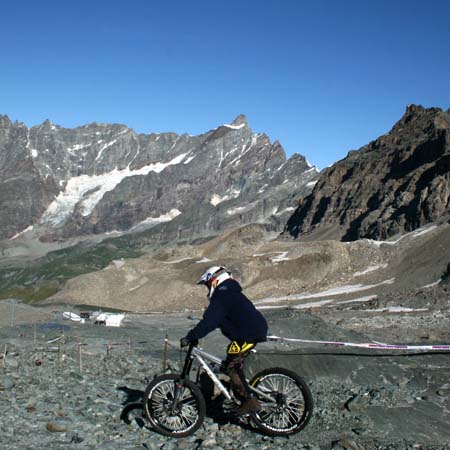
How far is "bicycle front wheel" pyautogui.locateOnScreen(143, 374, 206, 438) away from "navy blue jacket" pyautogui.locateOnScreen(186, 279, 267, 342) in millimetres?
902

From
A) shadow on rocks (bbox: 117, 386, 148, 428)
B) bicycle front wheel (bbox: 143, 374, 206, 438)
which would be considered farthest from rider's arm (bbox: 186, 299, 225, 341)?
shadow on rocks (bbox: 117, 386, 148, 428)

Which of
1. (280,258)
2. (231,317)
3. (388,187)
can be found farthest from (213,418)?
(388,187)

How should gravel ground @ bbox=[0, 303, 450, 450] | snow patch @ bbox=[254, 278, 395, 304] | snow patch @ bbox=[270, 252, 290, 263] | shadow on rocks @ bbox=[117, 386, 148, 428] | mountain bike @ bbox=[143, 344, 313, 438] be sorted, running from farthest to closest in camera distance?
snow patch @ bbox=[270, 252, 290, 263], snow patch @ bbox=[254, 278, 395, 304], shadow on rocks @ bbox=[117, 386, 148, 428], mountain bike @ bbox=[143, 344, 313, 438], gravel ground @ bbox=[0, 303, 450, 450]

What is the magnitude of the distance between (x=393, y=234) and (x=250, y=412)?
11632 centimetres

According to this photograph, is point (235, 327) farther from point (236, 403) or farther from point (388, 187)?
point (388, 187)

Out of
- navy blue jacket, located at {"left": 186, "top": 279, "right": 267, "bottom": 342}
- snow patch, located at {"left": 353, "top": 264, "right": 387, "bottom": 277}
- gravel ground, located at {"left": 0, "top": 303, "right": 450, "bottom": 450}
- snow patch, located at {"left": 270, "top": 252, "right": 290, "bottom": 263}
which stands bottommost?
gravel ground, located at {"left": 0, "top": 303, "right": 450, "bottom": 450}

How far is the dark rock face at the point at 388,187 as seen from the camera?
4788 inches

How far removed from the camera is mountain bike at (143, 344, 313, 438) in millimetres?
9789

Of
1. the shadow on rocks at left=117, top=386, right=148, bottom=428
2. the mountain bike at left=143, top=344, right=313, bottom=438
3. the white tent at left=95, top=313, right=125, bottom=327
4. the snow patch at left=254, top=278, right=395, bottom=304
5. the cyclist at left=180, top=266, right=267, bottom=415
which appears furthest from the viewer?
the snow patch at left=254, top=278, right=395, bottom=304

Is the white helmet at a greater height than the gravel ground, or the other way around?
the white helmet

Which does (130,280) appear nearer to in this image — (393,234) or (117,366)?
(393,234)

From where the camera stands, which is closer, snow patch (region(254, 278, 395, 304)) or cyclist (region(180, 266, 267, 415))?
cyclist (region(180, 266, 267, 415))

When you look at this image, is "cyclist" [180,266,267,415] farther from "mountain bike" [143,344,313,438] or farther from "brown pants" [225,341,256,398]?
"mountain bike" [143,344,313,438]

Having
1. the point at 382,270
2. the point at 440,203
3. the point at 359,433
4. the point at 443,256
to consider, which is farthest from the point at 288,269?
the point at 359,433
